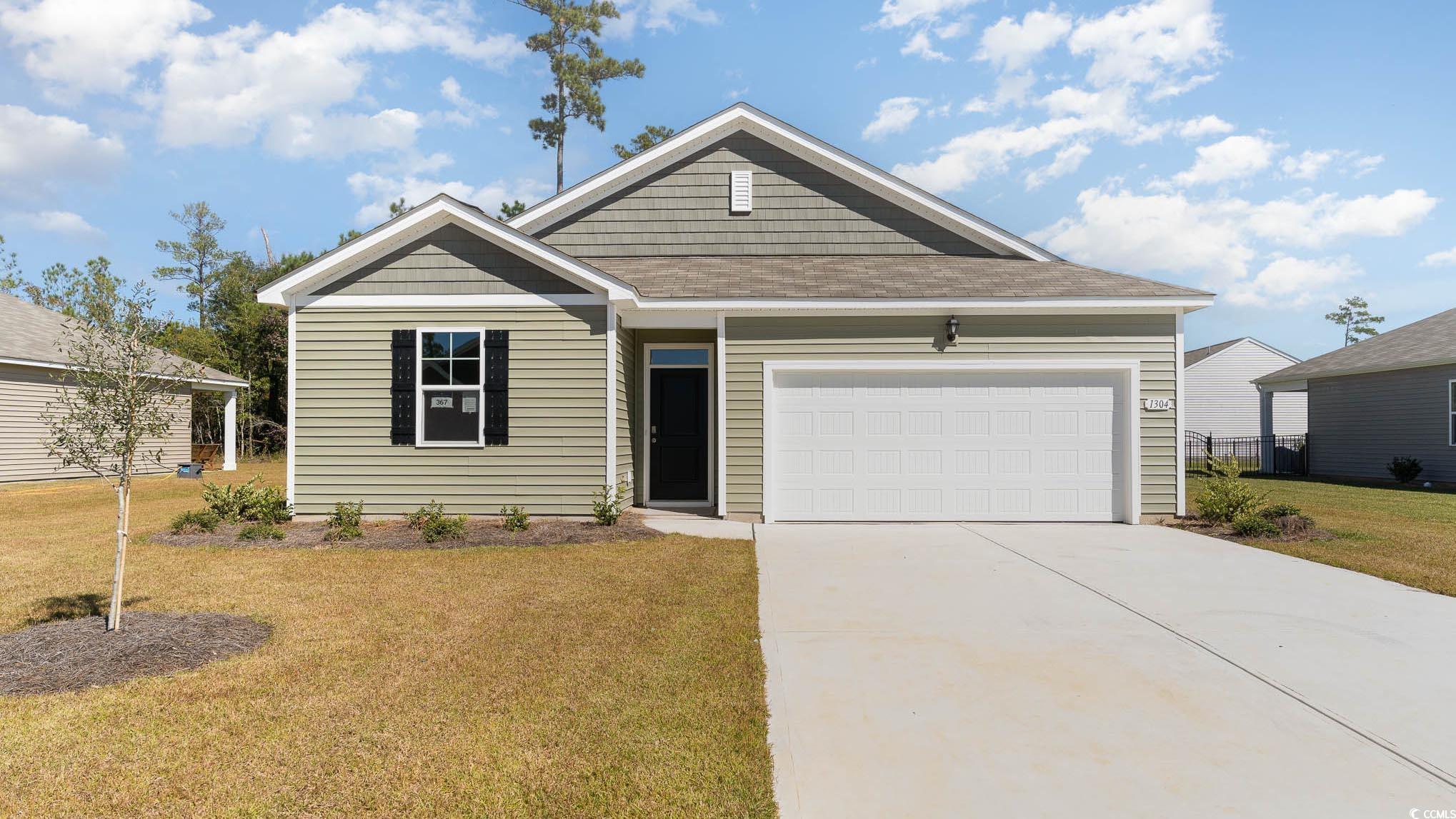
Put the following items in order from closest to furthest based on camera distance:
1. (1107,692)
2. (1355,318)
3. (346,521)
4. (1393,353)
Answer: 1. (1107,692)
2. (346,521)
3. (1393,353)
4. (1355,318)

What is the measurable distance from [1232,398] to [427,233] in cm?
3702

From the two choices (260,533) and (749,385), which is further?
(749,385)

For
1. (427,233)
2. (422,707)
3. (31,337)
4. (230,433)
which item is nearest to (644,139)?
(230,433)

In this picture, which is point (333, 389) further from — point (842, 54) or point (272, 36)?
point (272, 36)

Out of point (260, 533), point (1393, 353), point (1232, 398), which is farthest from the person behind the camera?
point (1232, 398)

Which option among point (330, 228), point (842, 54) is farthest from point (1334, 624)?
point (330, 228)

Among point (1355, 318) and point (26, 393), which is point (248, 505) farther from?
point (1355, 318)

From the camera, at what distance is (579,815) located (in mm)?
2451

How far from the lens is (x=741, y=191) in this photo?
12.0 metres

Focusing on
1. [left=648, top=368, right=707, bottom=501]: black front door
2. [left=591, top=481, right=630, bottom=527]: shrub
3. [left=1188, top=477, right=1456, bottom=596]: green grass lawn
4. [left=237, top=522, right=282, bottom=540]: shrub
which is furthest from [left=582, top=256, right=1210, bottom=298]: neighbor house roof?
[left=237, top=522, right=282, bottom=540]: shrub

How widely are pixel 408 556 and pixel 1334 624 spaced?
308 inches

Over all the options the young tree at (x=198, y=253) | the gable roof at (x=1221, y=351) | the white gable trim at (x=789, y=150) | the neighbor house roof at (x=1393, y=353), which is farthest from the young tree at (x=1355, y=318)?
the young tree at (x=198, y=253)

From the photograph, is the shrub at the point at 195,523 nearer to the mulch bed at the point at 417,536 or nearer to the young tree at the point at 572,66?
the mulch bed at the point at 417,536

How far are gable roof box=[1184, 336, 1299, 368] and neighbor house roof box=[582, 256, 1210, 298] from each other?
28.5 m
